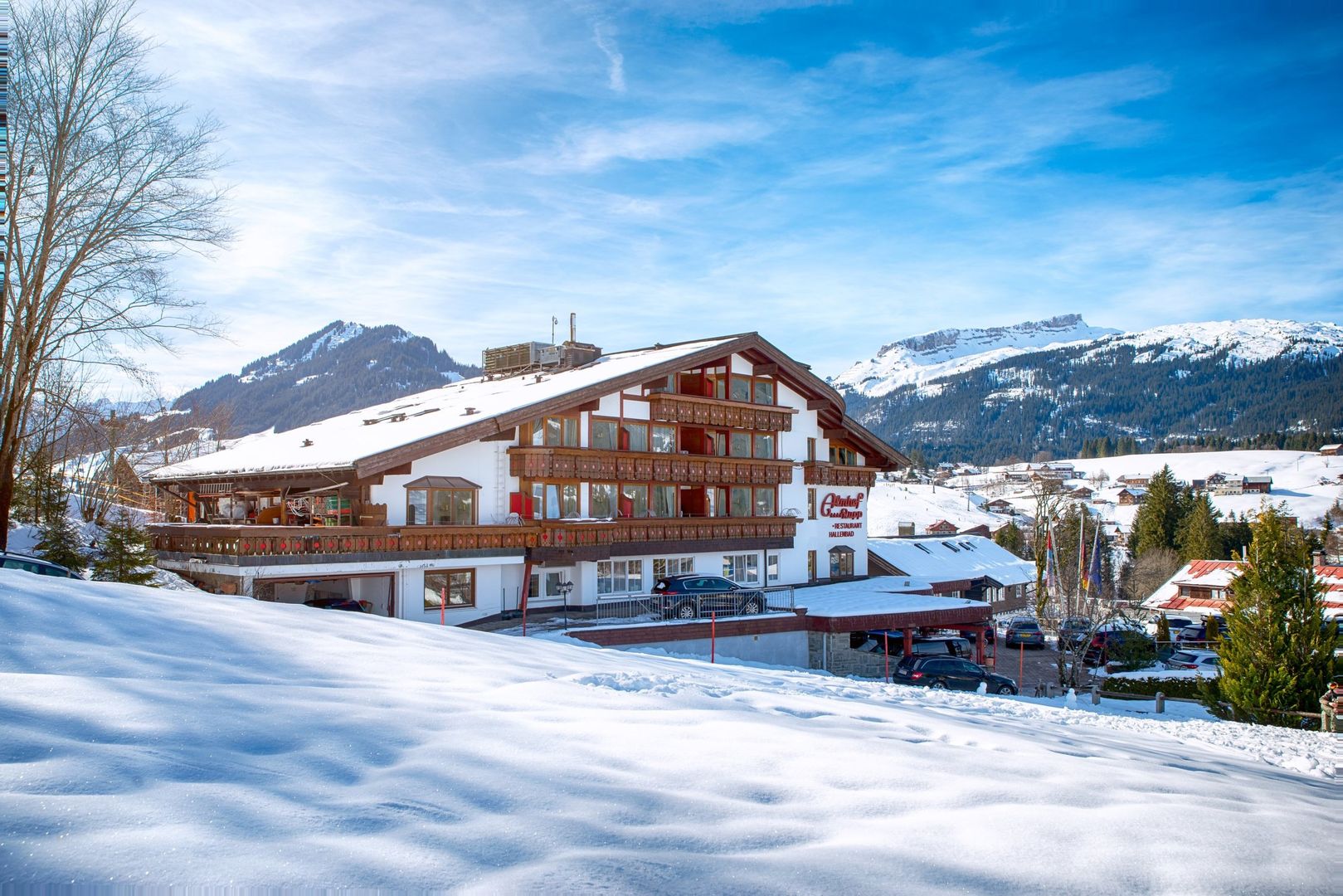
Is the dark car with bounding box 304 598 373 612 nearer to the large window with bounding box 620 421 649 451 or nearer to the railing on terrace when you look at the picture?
the railing on terrace

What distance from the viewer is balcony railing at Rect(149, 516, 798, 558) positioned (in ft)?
82.0

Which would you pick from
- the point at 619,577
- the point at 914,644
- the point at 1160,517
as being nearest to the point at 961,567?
the point at 914,644

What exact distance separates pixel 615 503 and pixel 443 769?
94.4 feet

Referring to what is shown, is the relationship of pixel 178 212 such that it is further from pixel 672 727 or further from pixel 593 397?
pixel 672 727

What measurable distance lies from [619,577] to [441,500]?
766cm

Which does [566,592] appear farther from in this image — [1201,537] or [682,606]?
[1201,537]

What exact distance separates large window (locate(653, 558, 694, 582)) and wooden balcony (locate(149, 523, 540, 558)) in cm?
741

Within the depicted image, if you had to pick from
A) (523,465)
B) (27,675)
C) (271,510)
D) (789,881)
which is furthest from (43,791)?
(271,510)

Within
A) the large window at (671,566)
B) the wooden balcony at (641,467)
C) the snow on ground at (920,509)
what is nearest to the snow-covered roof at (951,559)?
the wooden balcony at (641,467)

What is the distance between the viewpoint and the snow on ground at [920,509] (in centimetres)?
14112

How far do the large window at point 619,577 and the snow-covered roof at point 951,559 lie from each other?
17.8m

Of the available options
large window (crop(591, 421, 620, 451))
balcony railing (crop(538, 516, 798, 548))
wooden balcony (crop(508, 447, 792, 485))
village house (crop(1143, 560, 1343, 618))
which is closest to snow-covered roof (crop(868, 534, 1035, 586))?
balcony railing (crop(538, 516, 798, 548))

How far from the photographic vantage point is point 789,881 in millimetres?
4531

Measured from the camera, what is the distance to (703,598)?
1242 inches
